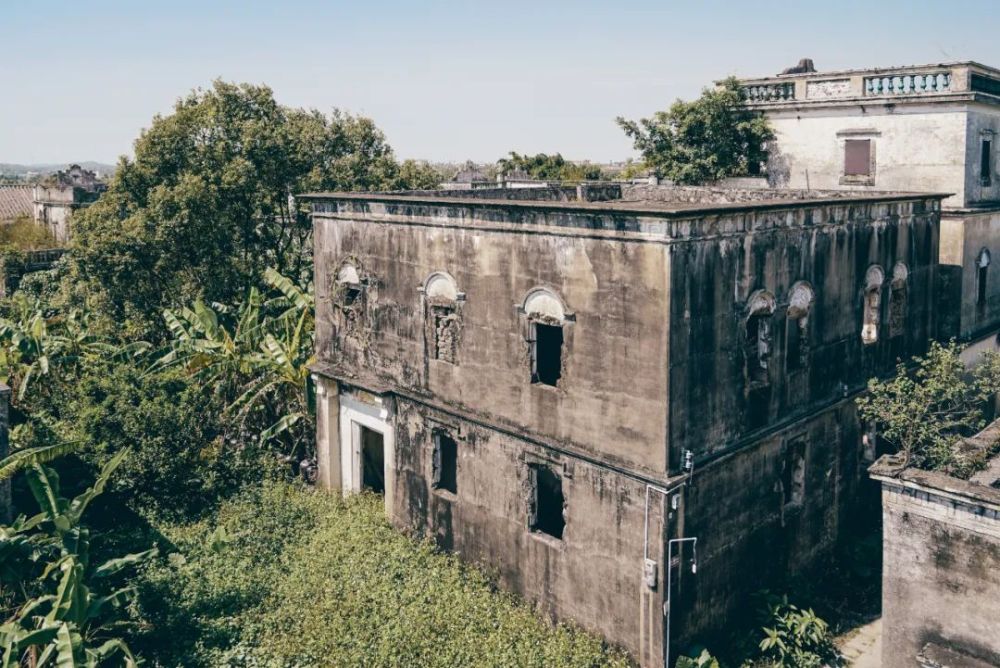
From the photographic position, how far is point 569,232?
47.0ft

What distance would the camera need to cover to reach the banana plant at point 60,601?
12.2 metres

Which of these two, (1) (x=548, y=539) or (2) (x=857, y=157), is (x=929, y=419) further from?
(2) (x=857, y=157)

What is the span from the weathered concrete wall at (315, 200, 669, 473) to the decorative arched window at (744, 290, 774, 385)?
2.54m

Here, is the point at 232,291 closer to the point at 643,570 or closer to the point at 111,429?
the point at 111,429

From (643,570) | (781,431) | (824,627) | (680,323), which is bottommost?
(824,627)

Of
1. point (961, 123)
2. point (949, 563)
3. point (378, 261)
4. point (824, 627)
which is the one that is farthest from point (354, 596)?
point (961, 123)

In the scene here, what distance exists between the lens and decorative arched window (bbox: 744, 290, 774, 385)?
588 inches

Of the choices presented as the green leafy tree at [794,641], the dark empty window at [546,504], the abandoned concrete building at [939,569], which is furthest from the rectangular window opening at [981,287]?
the dark empty window at [546,504]

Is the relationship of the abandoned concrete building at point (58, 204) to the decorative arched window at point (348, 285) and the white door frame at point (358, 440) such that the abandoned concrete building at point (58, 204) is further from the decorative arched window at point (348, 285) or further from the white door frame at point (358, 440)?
the white door frame at point (358, 440)

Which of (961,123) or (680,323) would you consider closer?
(680,323)

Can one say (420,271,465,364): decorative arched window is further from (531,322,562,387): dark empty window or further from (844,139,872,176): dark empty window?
(844,139,872,176): dark empty window

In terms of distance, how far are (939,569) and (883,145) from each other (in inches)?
535

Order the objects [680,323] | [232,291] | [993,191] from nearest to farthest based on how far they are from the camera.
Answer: [680,323], [993,191], [232,291]

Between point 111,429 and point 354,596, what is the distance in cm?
814
